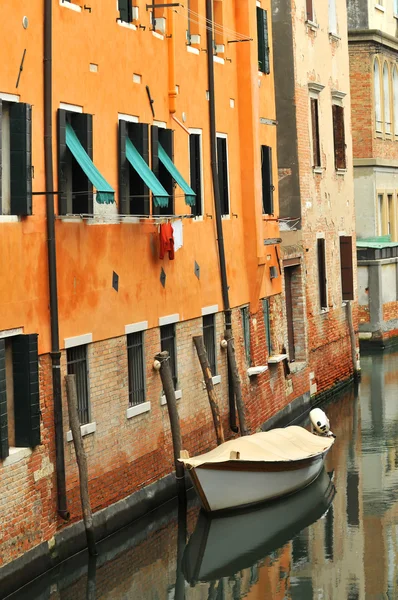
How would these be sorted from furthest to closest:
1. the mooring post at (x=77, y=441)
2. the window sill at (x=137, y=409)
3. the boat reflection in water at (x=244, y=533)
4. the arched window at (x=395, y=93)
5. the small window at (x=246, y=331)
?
the arched window at (x=395, y=93)
the small window at (x=246, y=331)
the window sill at (x=137, y=409)
the boat reflection in water at (x=244, y=533)
the mooring post at (x=77, y=441)

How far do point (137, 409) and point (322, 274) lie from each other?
13593 mm

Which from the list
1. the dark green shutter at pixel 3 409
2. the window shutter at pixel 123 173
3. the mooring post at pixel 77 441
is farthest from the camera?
the window shutter at pixel 123 173

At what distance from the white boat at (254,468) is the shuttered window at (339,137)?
43.5 feet

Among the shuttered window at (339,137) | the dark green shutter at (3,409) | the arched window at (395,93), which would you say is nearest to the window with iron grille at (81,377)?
the dark green shutter at (3,409)

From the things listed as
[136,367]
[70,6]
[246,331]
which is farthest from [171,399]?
[246,331]

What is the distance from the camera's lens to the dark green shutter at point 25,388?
1530 cm

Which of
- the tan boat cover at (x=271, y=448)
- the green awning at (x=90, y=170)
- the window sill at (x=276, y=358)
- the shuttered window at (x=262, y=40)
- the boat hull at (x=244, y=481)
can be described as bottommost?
the boat hull at (x=244, y=481)

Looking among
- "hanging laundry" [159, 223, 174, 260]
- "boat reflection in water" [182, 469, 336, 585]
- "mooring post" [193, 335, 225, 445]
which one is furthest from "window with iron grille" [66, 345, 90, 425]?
"mooring post" [193, 335, 225, 445]

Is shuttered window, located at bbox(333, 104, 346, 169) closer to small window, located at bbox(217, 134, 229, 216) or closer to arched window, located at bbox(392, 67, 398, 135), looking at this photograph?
small window, located at bbox(217, 134, 229, 216)

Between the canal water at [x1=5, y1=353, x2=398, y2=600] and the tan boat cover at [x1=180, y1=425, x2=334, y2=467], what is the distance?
0.67 m

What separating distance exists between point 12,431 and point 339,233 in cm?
1894

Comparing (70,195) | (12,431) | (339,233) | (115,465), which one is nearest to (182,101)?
(70,195)

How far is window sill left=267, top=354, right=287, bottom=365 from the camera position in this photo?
26.1 metres

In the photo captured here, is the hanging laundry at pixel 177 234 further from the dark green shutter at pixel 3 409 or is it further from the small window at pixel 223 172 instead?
the dark green shutter at pixel 3 409
